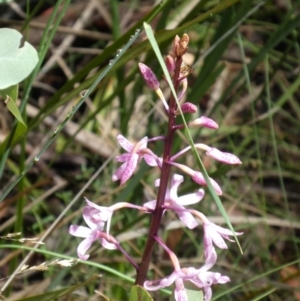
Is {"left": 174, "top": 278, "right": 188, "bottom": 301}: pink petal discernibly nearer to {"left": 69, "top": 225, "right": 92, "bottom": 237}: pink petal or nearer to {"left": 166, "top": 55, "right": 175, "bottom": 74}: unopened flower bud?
{"left": 69, "top": 225, "right": 92, "bottom": 237}: pink petal

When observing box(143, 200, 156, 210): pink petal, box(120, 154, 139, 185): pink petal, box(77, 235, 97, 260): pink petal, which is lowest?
box(77, 235, 97, 260): pink petal

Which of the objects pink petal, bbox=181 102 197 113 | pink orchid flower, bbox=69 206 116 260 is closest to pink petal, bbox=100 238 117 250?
pink orchid flower, bbox=69 206 116 260

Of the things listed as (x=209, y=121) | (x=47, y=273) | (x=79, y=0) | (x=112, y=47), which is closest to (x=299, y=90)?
(x=79, y=0)

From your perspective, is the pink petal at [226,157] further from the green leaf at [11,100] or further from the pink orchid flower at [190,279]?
the green leaf at [11,100]

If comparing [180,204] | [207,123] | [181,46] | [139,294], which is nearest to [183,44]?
[181,46]

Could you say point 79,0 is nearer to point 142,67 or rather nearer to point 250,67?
point 250,67

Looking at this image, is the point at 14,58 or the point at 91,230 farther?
the point at 91,230

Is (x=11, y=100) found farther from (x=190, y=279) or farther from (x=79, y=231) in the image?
(x=190, y=279)
